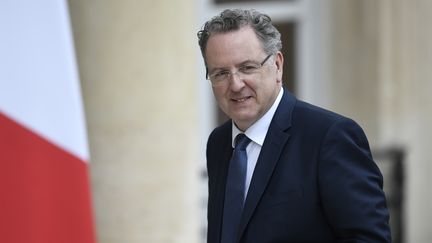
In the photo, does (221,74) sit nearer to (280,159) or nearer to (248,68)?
(248,68)

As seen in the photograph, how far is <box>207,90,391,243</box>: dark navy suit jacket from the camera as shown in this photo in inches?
88.5

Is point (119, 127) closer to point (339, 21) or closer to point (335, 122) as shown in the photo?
point (335, 122)

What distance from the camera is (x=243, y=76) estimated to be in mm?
2322

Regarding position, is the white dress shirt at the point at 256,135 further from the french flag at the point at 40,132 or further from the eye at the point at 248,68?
the french flag at the point at 40,132

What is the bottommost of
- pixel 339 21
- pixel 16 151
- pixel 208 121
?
pixel 208 121

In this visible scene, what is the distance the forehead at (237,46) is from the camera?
2293 millimetres

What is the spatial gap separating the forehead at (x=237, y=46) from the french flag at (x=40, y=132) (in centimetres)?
113

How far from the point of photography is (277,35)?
236 centimetres

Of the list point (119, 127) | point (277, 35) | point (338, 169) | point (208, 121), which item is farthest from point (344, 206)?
point (208, 121)

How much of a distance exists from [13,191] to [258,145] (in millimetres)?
1141

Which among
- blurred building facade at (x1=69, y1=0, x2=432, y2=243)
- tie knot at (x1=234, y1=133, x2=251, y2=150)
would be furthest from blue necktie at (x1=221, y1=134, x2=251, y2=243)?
blurred building facade at (x1=69, y1=0, x2=432, y2=243)

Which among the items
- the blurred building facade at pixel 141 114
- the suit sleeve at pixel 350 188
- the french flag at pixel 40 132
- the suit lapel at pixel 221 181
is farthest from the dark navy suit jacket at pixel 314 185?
the blurred building facade at pixel 141 114

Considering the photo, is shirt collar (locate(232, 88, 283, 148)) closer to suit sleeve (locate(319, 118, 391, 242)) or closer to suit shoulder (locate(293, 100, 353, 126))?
suit shoulder (locate(293, 100, 353, 126))

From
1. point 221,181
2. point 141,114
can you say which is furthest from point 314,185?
point 141,114
